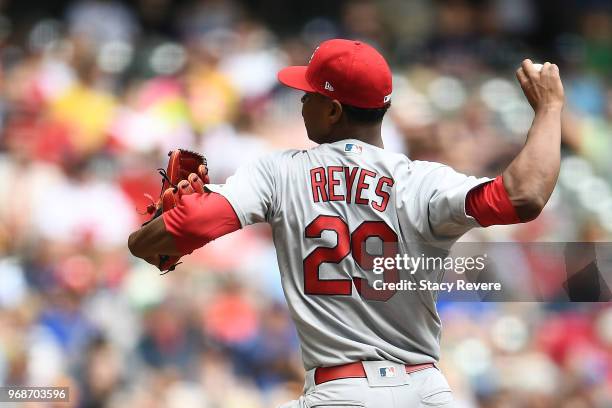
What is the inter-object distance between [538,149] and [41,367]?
4.56m

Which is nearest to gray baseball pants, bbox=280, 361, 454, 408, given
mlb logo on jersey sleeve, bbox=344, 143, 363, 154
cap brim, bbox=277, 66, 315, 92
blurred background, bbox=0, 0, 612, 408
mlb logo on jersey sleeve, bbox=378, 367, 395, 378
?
mlb logo on jersey sleeve, bbox=378, 367, 395, 378

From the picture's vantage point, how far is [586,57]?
9.16 meters

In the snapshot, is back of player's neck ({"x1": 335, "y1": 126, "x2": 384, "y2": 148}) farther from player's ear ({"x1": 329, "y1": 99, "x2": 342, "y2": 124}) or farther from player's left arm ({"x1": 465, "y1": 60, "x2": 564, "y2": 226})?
player's left arm ({"x1": 465, "y1": 60, "x2": 564, "y2": 226})

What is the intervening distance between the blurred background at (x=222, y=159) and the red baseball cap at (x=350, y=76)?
3754 mm

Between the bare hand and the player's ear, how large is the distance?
541mm

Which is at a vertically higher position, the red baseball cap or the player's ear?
the red baseball cap

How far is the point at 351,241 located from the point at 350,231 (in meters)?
0.03

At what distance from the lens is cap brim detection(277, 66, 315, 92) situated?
296 cm

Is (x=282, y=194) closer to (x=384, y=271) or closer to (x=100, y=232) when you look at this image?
(x=384, y=271)

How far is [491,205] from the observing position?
101 inches

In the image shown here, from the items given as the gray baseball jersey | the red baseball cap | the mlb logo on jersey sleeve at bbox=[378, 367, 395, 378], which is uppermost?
the red baseball cap

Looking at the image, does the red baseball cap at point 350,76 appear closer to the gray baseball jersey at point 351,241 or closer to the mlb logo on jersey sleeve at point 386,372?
the gray baseball jersey at point 351,241

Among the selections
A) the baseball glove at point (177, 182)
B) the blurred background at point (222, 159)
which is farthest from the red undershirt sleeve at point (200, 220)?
the blurred background at point (222, 159)

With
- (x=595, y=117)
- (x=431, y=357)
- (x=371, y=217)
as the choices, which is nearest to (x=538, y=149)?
(x=371, y=217)
